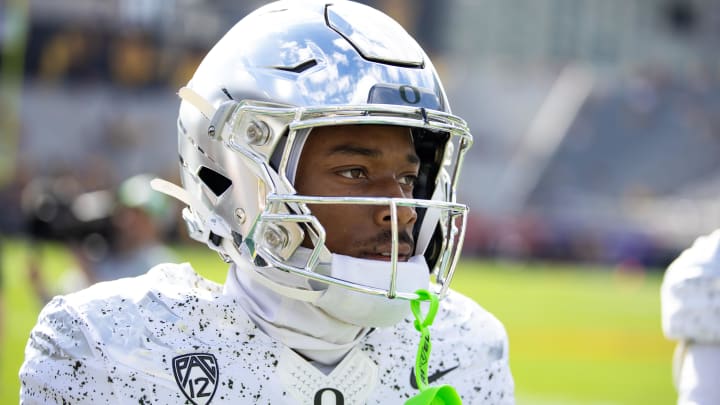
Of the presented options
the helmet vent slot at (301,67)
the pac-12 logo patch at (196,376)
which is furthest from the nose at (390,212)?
the pac-12 logo patch at (196,376)

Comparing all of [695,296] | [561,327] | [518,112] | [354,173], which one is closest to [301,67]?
[354,173]

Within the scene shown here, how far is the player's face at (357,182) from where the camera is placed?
1.88 meters

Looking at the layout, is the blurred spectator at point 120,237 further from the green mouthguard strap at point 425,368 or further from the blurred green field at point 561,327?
the green mouthguard strap at point 425,368

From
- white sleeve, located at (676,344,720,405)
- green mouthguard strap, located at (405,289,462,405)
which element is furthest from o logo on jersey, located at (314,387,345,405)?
white sleeve, located at (676,344,720,405)

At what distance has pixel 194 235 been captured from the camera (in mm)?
2088

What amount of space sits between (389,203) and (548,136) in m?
24.1

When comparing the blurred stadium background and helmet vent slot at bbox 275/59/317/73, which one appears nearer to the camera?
helmet vent slot at bbox 275/59/317/73

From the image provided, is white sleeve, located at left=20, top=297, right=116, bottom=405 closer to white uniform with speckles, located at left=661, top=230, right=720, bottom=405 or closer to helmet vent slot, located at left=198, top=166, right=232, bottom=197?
helmet vent slot, located at left=198, top=166, right=232, bottom=197

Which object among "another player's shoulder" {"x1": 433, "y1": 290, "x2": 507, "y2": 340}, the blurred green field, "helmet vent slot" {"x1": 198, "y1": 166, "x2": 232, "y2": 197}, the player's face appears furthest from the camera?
the blurred green field

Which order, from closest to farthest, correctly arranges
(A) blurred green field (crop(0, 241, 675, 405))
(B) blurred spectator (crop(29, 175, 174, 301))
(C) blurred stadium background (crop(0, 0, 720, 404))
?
(B) blurred spectator (crop(29, 175, 174, 301)), (A) blurred green field (crop(0, 241, 675, 405)), (C) blurred stadium background (crop(0, 0, 720, 404))

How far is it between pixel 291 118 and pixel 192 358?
1.48 feet

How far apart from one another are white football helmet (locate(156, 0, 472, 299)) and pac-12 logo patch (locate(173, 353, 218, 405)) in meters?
0.19

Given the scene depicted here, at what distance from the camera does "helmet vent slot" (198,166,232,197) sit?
6.65 feet

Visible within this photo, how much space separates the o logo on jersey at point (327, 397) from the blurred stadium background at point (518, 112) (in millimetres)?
13769
